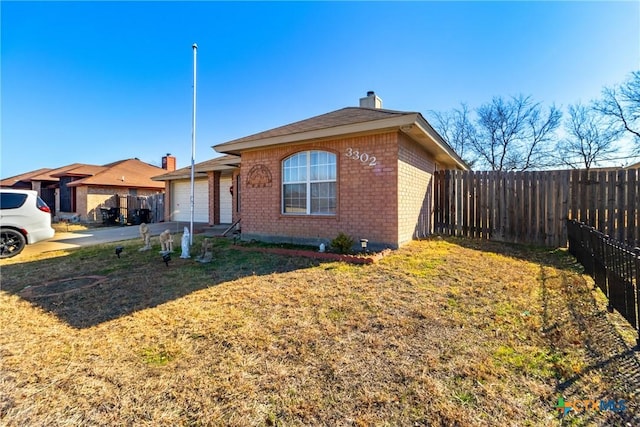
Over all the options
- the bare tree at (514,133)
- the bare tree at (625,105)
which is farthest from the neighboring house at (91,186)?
the bare tree at (625,105)

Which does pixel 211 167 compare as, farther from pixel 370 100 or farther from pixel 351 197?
pixel 351 197

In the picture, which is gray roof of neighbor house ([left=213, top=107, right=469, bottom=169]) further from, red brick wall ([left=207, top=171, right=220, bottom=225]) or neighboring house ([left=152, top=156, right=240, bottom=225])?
red brick wall ([left=207, top=171, right=220, bottom=225])

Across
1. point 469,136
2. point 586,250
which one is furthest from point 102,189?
point 469,136

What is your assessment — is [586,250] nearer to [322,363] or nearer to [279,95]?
[322,363]

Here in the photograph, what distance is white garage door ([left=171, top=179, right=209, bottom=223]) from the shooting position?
51.3 ft

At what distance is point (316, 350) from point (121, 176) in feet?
80.3

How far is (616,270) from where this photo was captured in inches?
135

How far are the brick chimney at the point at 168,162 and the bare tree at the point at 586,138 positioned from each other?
31.3m

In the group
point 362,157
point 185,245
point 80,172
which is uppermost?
point 80,172

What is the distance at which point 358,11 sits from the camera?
838 cm

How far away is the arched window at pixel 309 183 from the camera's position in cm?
745

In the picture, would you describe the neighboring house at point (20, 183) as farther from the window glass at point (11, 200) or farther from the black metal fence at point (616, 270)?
the black metal fence at point (616, 270)

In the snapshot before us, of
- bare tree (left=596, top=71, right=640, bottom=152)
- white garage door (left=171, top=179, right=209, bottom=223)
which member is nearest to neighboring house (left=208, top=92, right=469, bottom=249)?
white garage door (left=171, top=179, right=209, bottom=223)

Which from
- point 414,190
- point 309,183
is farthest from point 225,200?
point 414,190
